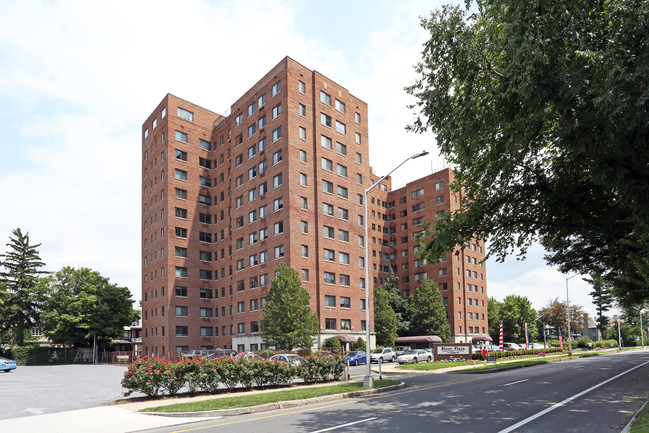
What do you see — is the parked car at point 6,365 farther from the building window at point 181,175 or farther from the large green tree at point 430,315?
the large green tree at point 430,315

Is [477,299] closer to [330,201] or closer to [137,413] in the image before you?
[330,201]

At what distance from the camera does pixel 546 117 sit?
16.2 metres

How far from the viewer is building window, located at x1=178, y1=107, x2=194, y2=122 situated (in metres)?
70.2

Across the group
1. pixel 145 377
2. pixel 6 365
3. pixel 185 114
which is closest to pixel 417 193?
pixel 185 114

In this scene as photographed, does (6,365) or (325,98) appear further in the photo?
(325,98)

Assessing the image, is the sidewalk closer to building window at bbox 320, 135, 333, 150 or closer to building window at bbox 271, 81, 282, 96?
building window at bbox 320, 135, 333, 150

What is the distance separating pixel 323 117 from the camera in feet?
194

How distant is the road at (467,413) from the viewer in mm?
11336

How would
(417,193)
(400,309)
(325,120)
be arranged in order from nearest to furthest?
(325,120) < (400,309) < (417,193)

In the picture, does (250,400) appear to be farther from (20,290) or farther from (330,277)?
(20,290)

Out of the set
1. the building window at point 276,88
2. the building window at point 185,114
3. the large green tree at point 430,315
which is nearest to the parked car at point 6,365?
the building window at point 185,114

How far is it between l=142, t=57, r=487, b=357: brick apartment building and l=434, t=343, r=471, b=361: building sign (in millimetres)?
15046

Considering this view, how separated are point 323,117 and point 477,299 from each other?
1907 inches

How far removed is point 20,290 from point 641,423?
3323 inches
